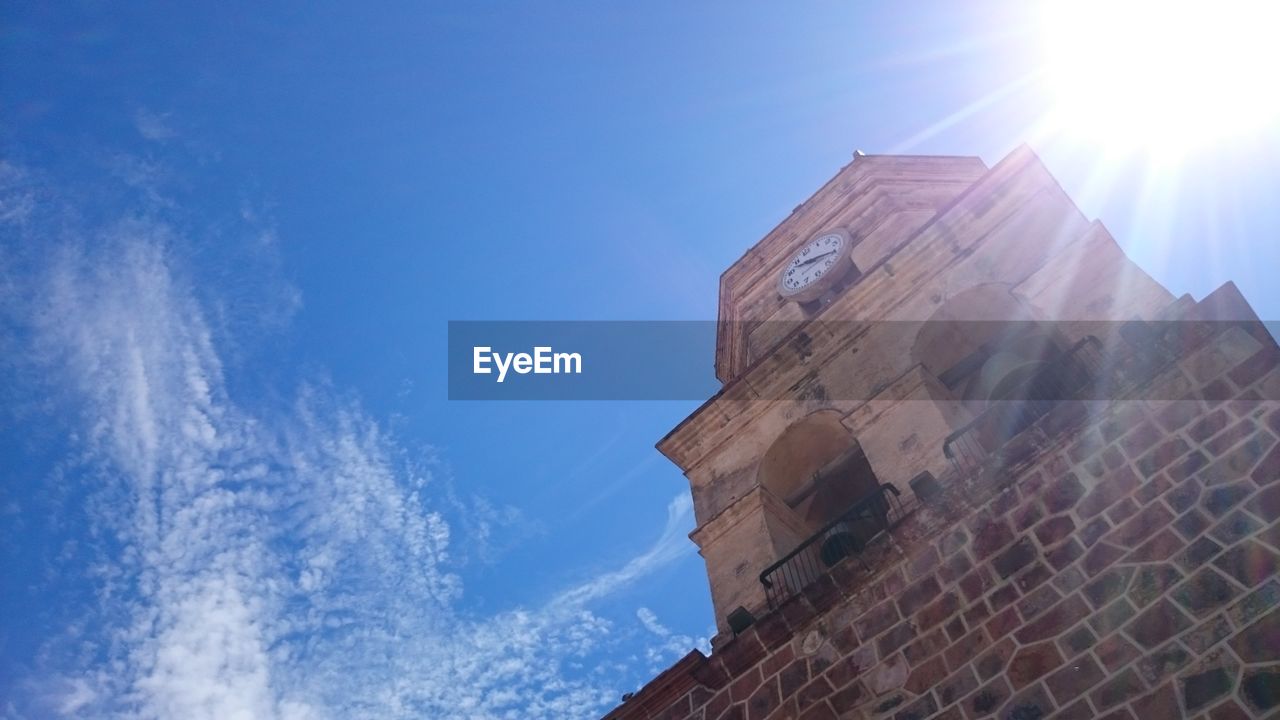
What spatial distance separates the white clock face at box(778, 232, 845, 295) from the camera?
11.1m

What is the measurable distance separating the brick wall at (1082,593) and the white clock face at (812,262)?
4.93 meters

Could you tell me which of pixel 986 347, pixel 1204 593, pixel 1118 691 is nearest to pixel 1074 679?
pixel 1118 691

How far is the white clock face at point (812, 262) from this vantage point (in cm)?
1112

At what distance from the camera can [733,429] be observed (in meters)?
9.73

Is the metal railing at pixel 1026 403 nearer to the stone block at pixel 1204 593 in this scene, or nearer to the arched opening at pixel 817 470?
the arched opening at pixel 817 470

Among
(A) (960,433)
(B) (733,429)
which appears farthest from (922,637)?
(B) (733,429)

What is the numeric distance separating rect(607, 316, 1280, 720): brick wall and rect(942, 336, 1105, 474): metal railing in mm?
861

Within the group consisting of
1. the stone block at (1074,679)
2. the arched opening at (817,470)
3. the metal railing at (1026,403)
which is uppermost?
the arched opening at (817,470)

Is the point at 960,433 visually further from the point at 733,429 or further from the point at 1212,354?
the point at 733,429

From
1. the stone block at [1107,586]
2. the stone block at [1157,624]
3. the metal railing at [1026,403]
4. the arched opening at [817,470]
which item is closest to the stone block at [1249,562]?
the stone block at [1157,624]

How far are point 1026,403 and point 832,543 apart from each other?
2021 millimetres

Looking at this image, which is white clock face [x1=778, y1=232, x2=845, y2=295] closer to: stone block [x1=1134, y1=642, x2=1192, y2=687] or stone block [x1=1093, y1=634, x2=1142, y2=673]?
stone block [x1=1093, y1=634, x2=1142, y2=673]

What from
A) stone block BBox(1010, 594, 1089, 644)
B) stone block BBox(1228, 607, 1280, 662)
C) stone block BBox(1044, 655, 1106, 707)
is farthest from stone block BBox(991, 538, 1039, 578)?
stone block BBox(1228, 607, 1280, 662)

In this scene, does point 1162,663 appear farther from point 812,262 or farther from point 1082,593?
point 812,262
